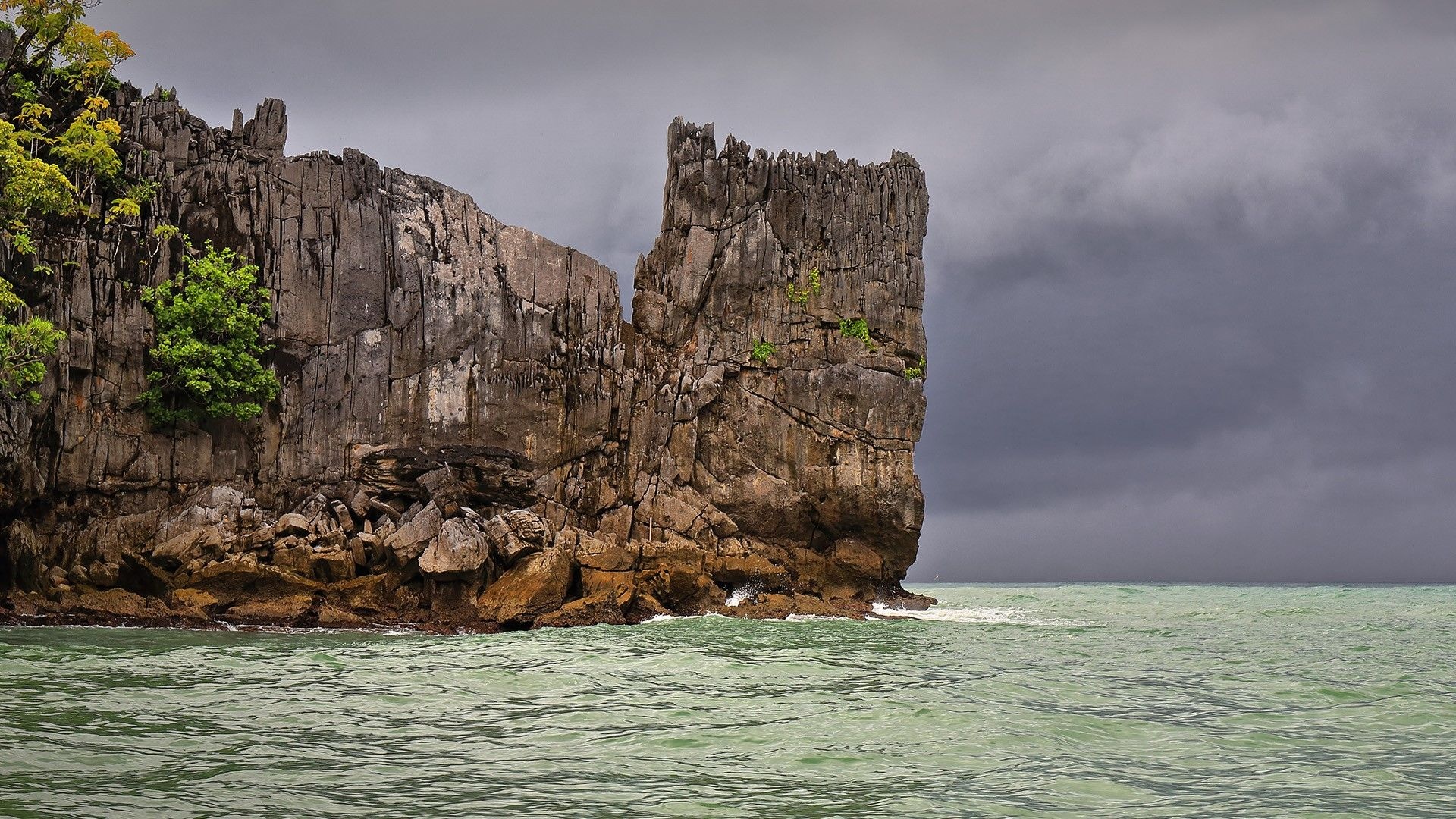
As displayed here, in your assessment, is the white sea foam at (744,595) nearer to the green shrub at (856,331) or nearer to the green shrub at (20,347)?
the green shrub at (856,331)

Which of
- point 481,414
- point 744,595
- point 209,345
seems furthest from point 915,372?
point 209,345

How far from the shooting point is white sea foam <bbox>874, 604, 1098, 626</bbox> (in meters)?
33.3

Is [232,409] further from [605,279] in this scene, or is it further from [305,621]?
[605,279]

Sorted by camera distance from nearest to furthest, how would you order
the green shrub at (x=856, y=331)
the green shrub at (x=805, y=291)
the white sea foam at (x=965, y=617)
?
the white sea foam at (x=965, y=617) < the green shrub at (x=805, y=291) < the green shrub at (x=856, y=331)

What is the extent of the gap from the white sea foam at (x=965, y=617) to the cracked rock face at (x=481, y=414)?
1.25 metres

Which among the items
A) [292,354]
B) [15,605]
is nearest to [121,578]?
[15,605]

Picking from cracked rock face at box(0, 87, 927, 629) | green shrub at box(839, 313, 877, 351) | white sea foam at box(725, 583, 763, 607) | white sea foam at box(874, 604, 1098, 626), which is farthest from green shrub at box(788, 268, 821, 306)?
white sea foam at box(874, 604, 1098, 626)

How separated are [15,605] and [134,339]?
758 centimetres

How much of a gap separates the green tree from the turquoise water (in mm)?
8780

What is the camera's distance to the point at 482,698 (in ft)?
48.5

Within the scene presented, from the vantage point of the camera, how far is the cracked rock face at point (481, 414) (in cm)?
2848

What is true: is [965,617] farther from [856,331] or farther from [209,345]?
[209,345]

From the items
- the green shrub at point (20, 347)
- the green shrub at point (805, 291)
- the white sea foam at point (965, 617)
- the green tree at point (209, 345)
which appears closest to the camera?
the green shrub at point (20, 347)

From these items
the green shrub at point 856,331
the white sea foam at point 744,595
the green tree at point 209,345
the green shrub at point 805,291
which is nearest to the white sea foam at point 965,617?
the white sea foam at point 744,595
